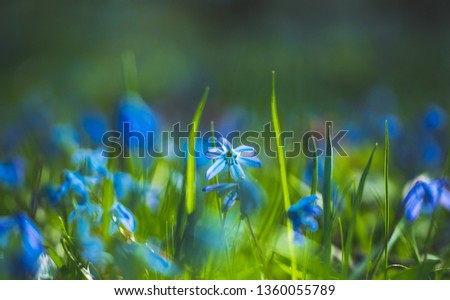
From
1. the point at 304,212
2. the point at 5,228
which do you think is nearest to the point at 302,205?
the point at 304,212

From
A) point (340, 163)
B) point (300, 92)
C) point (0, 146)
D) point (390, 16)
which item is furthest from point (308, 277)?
point (390, 16)

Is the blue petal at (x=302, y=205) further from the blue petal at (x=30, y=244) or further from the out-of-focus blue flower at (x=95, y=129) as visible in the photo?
the out-of-focus blue flower at (x=95, y=129)

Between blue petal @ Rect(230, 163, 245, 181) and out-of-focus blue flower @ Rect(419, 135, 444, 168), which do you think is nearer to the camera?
blue petal @ Rect(230, 163, 245, 181)

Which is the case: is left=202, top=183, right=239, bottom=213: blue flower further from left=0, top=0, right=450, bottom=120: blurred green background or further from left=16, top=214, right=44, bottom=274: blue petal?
left=0, top=0, right=450, bottom=120: blurred green background

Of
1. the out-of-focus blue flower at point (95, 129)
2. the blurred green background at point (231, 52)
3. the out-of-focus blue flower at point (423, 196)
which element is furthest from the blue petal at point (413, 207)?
the blurred green background at point (231, 52)

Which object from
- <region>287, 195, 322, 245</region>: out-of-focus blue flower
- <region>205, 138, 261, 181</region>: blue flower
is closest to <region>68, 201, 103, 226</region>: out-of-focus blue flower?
<region>205, 138, 261, 181</region>: blue flower
